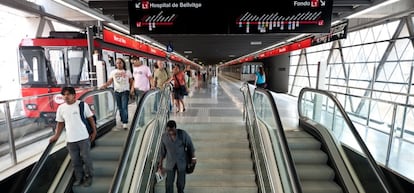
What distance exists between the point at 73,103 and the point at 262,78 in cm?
592

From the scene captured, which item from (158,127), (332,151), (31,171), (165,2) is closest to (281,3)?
(165,2)

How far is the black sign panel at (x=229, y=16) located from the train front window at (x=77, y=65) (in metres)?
3.02

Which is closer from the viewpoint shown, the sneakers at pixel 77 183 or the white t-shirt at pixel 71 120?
the white t-shirt at pixel 71 120

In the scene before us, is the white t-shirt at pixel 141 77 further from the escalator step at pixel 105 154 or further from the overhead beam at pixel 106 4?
the escalator step at pixel 105 154

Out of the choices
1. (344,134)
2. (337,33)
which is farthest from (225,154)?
(337,33)

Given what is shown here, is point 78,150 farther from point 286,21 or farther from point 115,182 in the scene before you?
point 286,21

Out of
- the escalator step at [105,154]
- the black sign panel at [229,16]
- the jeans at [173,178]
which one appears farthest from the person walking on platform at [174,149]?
the black sign panel at [229,16]

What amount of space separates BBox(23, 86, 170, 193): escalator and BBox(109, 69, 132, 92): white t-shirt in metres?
0.51

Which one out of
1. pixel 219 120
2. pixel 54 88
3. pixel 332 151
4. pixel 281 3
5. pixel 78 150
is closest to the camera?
pixel 78 150

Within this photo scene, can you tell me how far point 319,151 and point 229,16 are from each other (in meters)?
2.98

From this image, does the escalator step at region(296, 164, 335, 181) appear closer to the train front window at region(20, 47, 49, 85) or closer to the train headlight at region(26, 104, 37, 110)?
the train headlight at region(26, 104, 37, 110)

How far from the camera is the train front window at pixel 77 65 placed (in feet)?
21.9

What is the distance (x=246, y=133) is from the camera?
5598 millimetres

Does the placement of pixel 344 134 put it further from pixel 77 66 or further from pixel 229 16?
pixel 77 66
